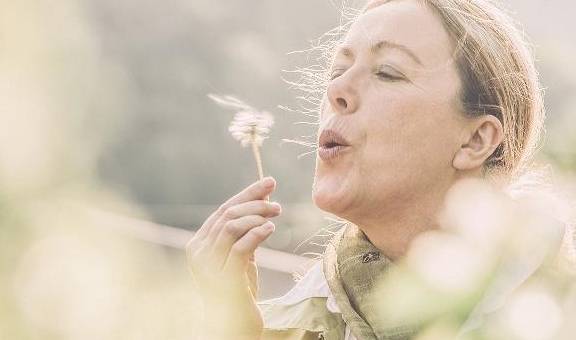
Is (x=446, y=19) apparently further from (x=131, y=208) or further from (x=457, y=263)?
(x=131, y=208)

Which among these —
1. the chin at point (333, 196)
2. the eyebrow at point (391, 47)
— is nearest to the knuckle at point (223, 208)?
the chin at point (333, 196)

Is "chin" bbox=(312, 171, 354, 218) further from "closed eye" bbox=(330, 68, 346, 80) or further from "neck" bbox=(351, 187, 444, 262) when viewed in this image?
"closed eye" bbox=(330, 68, 346, 80)

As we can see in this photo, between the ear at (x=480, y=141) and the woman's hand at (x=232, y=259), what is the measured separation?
73cm

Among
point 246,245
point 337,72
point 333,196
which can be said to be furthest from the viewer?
point 337,72

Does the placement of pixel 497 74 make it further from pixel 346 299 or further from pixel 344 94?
pixel 346 299

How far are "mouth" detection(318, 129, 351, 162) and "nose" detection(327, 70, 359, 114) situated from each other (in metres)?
0.09

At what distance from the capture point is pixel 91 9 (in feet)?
73.9

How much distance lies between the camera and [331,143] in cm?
281

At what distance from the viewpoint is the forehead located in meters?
2.85

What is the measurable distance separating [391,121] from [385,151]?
0.35 ft

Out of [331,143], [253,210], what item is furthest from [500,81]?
[253,210]

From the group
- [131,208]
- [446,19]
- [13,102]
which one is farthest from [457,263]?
[131,208]

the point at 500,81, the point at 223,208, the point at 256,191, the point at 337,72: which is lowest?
the point at 223,208

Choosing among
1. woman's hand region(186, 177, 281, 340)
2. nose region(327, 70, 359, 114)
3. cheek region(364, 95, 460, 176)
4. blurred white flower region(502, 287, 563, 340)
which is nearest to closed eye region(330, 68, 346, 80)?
nose region(327, 70, 359, 114)
